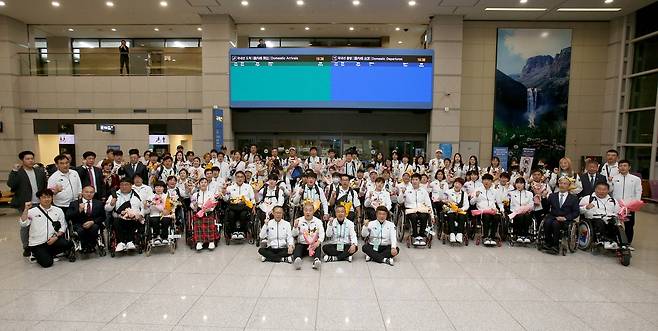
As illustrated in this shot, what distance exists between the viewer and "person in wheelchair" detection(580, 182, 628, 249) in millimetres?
5574

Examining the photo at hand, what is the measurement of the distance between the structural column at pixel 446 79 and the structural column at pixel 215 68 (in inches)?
278

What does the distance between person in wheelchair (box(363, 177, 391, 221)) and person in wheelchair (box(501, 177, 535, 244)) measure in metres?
2.22

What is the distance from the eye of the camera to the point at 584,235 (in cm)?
591

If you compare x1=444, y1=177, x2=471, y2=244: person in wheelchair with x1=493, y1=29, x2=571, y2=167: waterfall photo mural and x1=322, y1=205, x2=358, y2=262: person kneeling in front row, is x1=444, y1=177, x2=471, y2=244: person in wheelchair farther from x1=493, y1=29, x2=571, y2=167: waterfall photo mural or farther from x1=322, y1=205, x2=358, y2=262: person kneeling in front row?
x1=493, y1=29, x2=571, y2=167: waterfall photo mural

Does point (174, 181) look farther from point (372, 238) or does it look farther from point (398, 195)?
point (398, 195)

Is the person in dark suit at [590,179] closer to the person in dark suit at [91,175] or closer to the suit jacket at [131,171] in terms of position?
the suit jacket at [131,171]

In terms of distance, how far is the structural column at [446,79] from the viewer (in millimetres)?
11539

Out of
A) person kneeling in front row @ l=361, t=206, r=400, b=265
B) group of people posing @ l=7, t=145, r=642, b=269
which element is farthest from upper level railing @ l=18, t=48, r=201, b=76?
person kneeling in front row @ l=361, t=206, r=400, b=265

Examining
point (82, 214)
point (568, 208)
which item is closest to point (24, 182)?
point (82, 214)

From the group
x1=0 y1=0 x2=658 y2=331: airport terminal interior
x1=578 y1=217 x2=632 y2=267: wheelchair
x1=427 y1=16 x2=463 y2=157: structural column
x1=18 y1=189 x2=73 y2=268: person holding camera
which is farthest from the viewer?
x1=427 y1=16 x2=463 y2=157: structural column

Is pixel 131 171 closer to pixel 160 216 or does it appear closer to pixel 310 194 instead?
pixel 160 216

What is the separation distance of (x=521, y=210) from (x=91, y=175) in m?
7.68

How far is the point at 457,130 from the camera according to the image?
11.8 metres

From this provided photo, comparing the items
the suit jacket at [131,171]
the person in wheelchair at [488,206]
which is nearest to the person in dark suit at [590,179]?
the person in wheelchair at [488,206]
